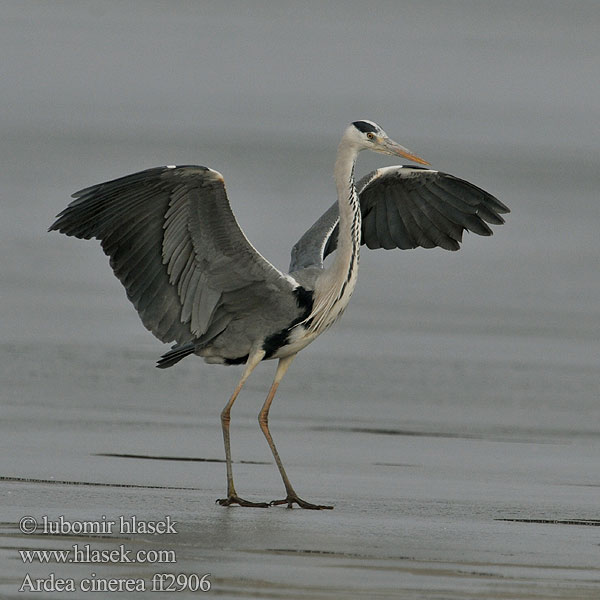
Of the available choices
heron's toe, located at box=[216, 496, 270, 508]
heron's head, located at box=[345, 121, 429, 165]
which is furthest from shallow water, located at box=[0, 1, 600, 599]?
heron's head, located at box=[345, 121, 429, 165]

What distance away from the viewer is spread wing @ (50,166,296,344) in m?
9.06

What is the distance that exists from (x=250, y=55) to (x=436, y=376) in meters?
25.9

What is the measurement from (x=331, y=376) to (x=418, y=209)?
2303 mm

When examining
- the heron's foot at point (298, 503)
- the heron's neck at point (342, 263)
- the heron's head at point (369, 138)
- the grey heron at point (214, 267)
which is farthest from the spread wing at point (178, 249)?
the heron's foot at point (298, 503)

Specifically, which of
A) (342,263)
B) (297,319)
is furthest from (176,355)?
(342,263)

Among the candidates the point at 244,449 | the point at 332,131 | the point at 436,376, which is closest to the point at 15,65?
the point at 332,131

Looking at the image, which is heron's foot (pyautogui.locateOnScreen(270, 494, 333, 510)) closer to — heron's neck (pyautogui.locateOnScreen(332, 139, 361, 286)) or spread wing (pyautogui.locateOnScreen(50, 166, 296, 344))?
spread wing (pyautogui.locateOnScreen(50, 166, 296, 344))

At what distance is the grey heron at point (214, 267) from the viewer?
9.11 m

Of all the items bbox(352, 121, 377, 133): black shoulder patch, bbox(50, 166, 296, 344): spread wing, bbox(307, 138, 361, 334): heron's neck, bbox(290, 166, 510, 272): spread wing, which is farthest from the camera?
bbox(290, 166, 510, 272): spread wing

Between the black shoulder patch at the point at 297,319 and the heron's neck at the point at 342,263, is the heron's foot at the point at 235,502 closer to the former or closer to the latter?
the black shoulder patch at the point at 297,319

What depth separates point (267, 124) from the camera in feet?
99.0

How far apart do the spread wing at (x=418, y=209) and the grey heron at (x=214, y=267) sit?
0.84 metres

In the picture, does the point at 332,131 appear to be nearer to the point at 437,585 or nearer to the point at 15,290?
the point at 15,290

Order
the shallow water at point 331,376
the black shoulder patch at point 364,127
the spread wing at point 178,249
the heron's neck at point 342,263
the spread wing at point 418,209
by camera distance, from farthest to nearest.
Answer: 1. the spread wing at point 418,209
2. the black shoulder patch at point 364,127
3. the heron's neck at point 342,263
4. the spread wing at point 178,249
5. the shallow water at point 331,376
